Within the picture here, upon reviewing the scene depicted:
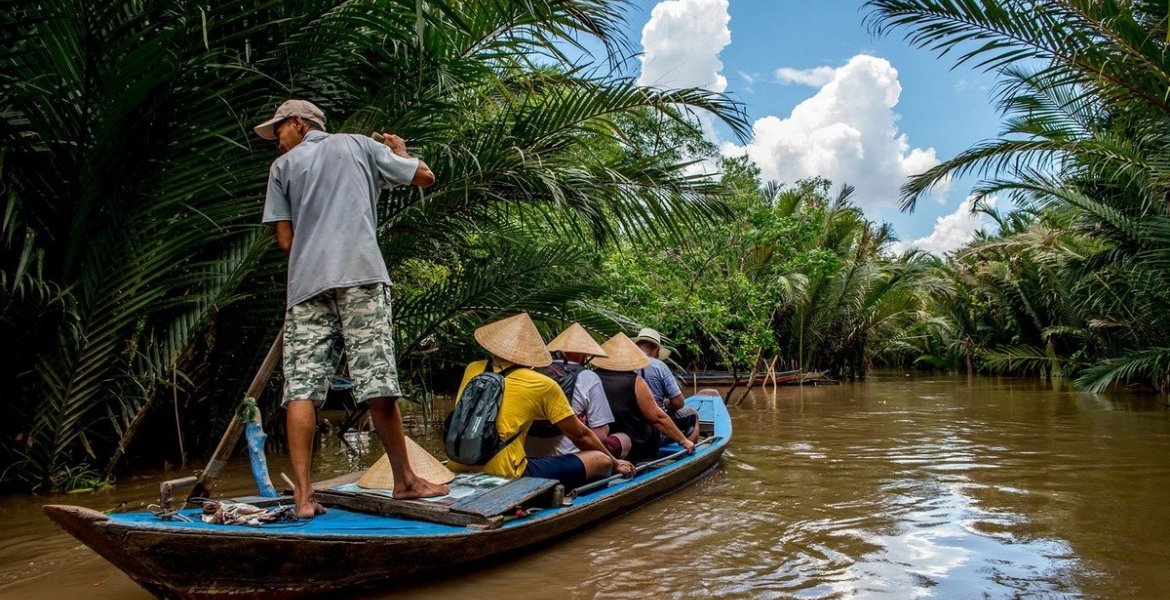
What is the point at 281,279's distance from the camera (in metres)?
6.66

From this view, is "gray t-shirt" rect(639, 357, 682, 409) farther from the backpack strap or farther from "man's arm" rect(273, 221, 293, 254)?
"man's arm" rect(273, 221, 293, 254)

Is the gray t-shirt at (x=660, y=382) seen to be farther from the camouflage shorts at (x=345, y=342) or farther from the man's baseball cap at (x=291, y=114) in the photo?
the man's baseball cap at (x=291, y=114)

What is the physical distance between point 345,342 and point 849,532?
130 inches

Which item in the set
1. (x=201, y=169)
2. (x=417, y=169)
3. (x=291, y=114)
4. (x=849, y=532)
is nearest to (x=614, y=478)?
(x=849, y=532)

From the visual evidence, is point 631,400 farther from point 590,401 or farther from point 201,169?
point 201,169

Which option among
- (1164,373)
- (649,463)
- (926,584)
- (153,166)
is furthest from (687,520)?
(1164,373)

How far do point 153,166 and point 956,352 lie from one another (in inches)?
1018

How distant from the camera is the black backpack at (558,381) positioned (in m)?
5.45

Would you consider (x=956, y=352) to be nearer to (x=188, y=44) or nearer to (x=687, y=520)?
(x=687, y=520)

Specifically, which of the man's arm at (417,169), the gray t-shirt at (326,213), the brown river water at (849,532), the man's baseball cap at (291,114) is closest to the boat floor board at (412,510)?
the brown river water at (849,532)

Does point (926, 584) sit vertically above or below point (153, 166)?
below

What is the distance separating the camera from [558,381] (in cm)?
575

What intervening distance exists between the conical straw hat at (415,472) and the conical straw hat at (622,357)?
2185 mm

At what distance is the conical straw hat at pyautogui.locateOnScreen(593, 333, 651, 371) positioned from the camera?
650 centimetres
